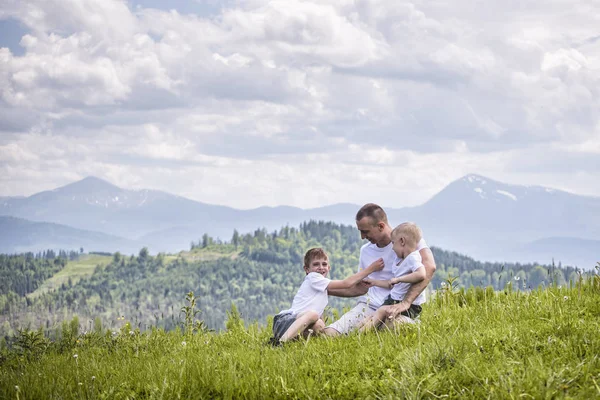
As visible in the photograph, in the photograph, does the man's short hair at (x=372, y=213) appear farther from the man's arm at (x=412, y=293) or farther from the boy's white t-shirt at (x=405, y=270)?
the man's arm at (x=412, y=293)

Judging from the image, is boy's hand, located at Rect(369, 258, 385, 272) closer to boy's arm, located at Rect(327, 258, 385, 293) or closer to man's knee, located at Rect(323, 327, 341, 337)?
boy's arm, located at Rect(327, 258, 385, 293)

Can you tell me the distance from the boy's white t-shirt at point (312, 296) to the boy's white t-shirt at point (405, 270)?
1.10 m

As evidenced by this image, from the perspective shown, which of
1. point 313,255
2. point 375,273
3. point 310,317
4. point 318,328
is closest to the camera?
point 310,317

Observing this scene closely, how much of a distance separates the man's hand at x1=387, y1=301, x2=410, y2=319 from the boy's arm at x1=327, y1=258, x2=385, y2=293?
0.74 m

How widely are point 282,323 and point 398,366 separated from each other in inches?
127

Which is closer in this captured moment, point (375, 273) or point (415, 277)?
point (415, 277)

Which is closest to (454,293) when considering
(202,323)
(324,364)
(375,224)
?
(375,224)

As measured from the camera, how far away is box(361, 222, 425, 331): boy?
9.33 meters

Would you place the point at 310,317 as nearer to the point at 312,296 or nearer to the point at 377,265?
the point at 312,296

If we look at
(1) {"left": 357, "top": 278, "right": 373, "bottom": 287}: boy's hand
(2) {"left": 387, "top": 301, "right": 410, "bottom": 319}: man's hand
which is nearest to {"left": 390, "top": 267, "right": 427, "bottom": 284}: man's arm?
(2) {"left": 387, "top": 301, "right": 410, "bottom": 319}: man's hand

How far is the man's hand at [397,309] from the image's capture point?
924cm

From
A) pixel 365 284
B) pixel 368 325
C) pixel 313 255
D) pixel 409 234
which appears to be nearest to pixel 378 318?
pixel 368 325

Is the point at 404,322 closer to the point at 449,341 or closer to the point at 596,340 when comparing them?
the point at 449,341

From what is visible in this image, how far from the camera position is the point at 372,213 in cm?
1000
